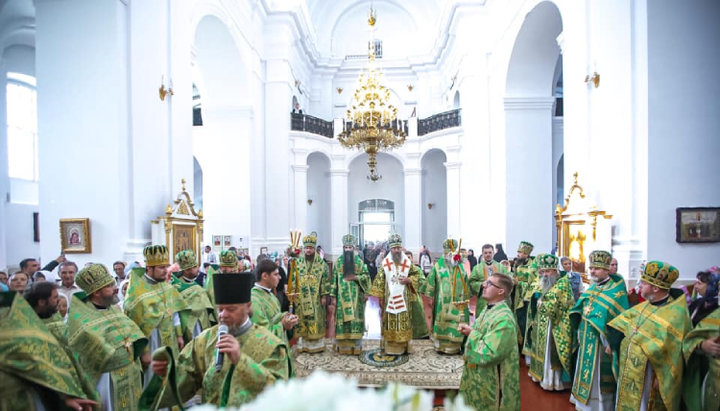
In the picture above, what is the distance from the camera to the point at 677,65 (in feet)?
19.5

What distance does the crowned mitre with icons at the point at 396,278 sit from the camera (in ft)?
21.6

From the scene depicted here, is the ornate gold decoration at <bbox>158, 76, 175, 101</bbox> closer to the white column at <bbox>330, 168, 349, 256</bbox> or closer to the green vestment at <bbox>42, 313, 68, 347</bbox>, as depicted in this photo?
the green vestment at <bbox>42, 313, 68, 347</bbox>

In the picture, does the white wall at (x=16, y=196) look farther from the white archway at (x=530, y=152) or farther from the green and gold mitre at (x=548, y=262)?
the white archway at (x=530, y=152)

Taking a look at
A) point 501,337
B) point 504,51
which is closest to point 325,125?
point 504,51

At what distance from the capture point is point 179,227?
7637mm

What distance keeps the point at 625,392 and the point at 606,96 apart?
508cm

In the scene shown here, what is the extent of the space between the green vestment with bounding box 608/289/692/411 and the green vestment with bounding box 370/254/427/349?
341cm

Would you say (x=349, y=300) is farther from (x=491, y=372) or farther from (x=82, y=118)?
(x=82, y=118)

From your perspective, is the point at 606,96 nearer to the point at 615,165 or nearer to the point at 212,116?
the point at 615,165

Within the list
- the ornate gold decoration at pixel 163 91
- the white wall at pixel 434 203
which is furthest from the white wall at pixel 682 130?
the white wall at pixel 434 203

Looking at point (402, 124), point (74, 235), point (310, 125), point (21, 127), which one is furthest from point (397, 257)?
point (21, 127)

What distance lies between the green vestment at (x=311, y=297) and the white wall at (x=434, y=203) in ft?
44.5

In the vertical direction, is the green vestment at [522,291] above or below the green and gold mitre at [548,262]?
below

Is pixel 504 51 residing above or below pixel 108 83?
above
